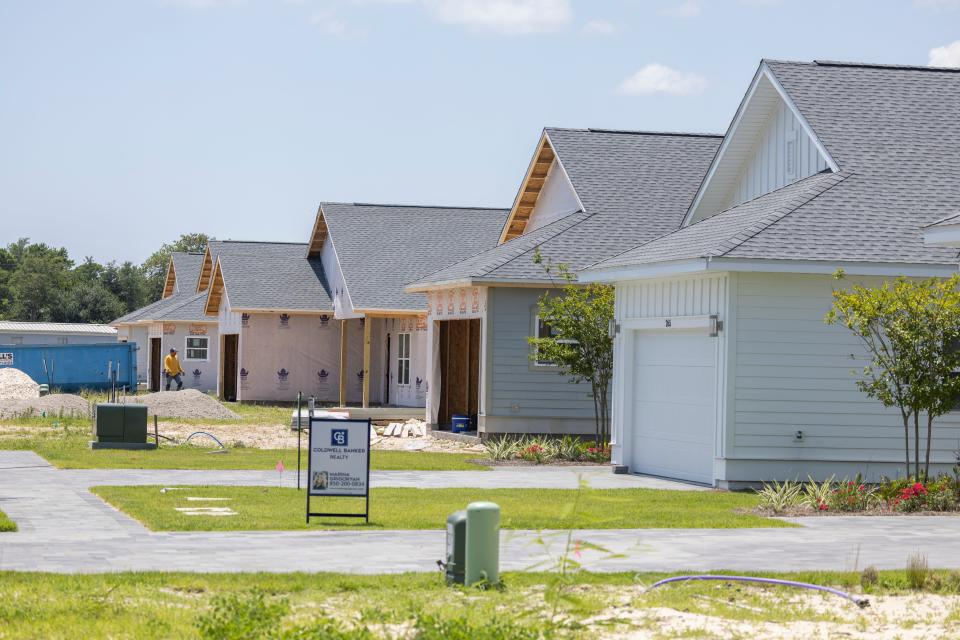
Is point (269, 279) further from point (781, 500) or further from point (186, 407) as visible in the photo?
point (781, 500)

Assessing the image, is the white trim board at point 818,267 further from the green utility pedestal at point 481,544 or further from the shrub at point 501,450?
the green utility pedestal at point 481,544

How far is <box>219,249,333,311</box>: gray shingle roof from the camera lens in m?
46.9

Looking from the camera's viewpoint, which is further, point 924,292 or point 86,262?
point 86,262

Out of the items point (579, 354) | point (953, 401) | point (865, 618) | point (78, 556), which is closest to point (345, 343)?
point (579, 354)

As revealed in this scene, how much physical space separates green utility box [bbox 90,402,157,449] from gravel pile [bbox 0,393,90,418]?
31.2 ft

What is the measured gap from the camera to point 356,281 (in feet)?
140

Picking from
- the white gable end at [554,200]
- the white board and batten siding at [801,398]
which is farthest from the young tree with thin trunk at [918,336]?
the white gable end at [554,200]

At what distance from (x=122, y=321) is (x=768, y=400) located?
4946cm

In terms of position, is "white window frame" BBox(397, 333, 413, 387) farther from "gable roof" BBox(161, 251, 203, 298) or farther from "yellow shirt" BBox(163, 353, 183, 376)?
"gable roof" BBox(161, 251, 203, 298)

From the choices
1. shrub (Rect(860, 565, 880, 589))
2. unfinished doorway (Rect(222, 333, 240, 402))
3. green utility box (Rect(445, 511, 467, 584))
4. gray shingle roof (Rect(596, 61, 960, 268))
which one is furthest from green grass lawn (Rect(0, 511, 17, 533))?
unfinished doorway (Rect(222, 333, 240, 402))

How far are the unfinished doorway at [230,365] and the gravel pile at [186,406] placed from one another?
12155 mm

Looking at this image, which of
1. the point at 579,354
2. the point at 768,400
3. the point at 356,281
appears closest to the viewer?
the point at 768,400

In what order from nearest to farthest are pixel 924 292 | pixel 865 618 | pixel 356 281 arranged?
pixel 865 618 < pixel 924 292 < pixel 356 281

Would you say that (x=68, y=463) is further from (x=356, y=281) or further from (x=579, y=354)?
(x=356, y=281)
